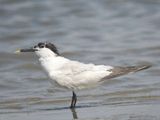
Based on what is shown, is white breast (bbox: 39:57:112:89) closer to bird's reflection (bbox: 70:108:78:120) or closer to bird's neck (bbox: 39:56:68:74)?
bird's neck (bbox: 39:56:68:74)

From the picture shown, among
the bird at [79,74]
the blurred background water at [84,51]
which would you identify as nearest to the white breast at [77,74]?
the bird at [79,74]

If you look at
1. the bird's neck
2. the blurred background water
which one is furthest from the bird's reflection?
the bird's neck

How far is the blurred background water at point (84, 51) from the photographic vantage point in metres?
9.86

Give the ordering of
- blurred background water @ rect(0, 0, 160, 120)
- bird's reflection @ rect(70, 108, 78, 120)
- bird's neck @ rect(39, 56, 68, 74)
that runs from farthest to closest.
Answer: bird's neck @ rect(39, 56, 68, 74), blurred background water @ rect(0, 0, 160, 120), bird's reflection @ rect(70, 108, 78, 120)

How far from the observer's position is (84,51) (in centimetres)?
1420

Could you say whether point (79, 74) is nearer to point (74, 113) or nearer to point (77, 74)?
point (77, 74)

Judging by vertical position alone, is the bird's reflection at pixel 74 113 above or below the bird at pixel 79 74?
below

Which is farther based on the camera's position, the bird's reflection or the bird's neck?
the bird's neck

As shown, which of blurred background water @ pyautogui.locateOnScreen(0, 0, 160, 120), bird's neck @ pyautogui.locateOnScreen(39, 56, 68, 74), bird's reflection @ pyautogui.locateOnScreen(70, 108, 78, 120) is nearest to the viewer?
bird's reflection @ pyautogui.locateOnScreen(70, 108, 78, 120)

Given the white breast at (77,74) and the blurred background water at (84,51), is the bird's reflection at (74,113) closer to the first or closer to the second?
the blurred background water at (84,51)

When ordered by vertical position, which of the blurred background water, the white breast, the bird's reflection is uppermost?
the white breast

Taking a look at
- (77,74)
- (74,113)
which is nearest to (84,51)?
(77,74)

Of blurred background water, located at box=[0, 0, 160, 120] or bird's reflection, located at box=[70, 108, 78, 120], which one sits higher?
bird's reflection, located at box=[70, 108, 78, 120]

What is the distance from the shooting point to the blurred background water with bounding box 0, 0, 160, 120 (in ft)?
32.3
